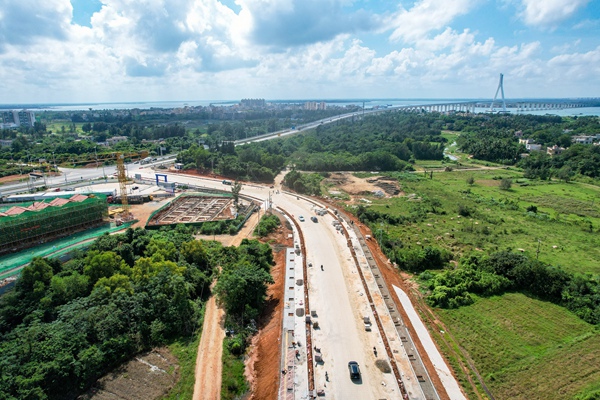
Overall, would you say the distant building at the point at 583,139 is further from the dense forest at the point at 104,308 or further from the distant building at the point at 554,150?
the dense forest at the point at 104,308

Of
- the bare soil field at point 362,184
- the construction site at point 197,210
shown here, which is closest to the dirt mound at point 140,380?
the construction site at point 197,210

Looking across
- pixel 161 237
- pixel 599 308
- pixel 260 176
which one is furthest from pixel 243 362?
pixel 260 176

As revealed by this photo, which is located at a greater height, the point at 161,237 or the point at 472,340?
the point at 161,237

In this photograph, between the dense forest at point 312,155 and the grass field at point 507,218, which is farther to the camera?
Result: the dense forest at point 312,155

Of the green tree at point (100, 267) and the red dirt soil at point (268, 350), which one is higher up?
the green tree at point (100, 267)

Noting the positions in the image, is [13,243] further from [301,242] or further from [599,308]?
[599,308]

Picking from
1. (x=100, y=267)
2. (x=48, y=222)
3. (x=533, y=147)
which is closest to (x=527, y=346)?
(x=100, y=267)

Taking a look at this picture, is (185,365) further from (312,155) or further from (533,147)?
(533,147)
